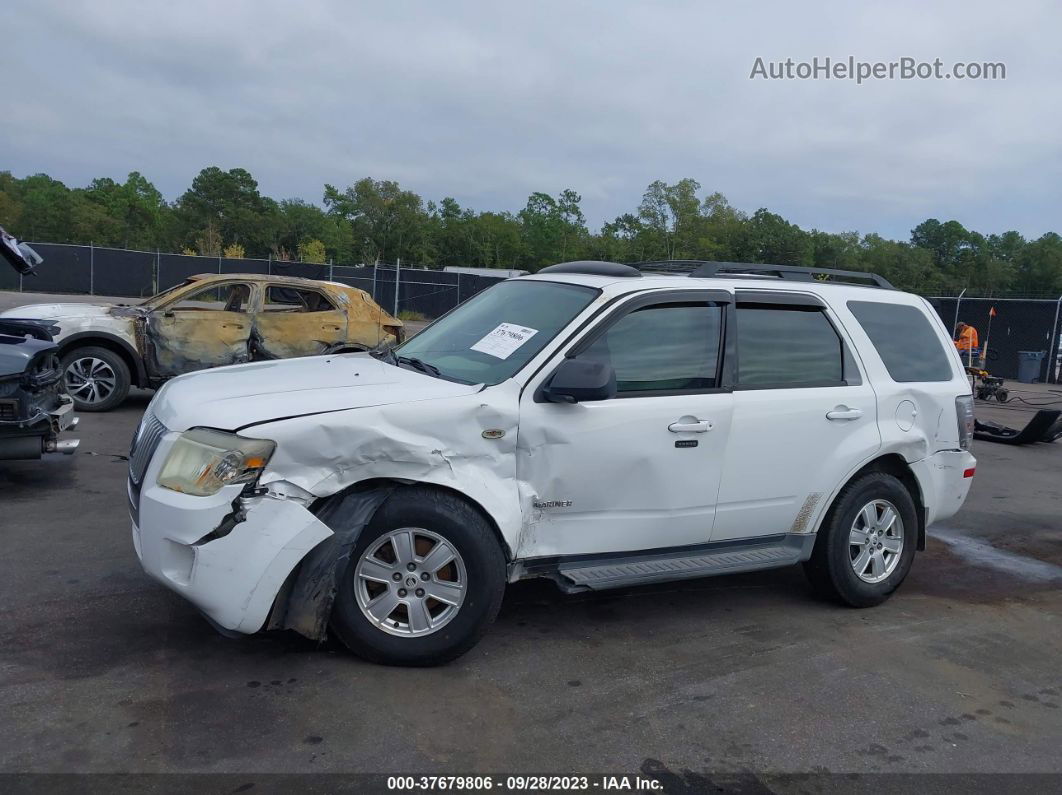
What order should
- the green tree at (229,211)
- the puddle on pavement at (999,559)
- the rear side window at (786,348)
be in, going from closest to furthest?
the rear side window at (786,348) < the puddle on pavement at (999,559) < the green tree at (229,211)

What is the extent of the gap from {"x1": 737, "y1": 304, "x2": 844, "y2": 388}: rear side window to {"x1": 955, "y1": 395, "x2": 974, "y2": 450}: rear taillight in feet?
3.05

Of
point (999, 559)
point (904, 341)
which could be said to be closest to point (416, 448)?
point (904, 341)

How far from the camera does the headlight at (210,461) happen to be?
12.4ft

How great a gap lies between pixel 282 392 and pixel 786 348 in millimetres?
2807

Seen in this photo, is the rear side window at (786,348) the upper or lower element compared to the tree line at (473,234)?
lower

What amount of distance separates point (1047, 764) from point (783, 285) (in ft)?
9.11

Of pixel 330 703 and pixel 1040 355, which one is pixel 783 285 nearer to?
pixel 330 703

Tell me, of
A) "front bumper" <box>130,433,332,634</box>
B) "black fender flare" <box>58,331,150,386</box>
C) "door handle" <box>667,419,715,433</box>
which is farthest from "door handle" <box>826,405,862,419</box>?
"black fender flare" <box>58,331,150,386</box>

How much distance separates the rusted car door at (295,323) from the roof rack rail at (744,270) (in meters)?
6.86

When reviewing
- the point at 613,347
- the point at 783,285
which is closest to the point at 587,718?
the point at 613,347

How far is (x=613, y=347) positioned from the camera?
183 inches

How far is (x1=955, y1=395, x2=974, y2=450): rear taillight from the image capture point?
562cm

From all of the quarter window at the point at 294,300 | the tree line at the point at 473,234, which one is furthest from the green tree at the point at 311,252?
the quarter window at the point at 294,300

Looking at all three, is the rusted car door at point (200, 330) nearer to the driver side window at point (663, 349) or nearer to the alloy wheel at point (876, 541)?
the driver side window at point (663, 349)
